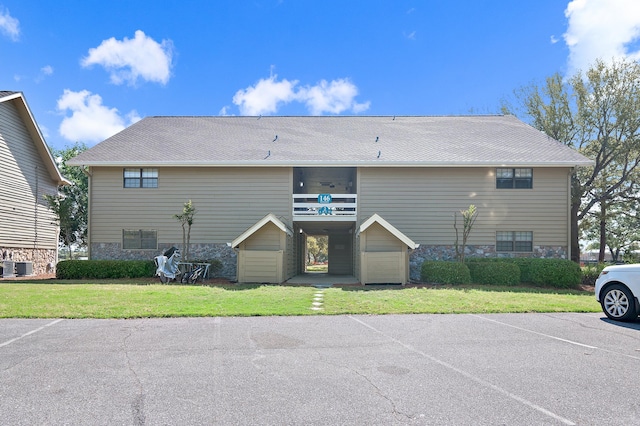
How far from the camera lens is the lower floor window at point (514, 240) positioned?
18.7 m

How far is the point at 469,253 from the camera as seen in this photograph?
1856 cm

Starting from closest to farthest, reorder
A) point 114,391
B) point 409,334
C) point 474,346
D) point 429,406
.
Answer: point 429,406
point 114,391
point 474,346
point 409,334

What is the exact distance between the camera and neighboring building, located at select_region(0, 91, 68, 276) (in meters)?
19.7

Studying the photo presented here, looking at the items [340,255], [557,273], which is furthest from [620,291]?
[340,255]

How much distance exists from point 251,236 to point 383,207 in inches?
225

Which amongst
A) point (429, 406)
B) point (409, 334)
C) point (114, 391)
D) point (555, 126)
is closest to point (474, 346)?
point (409, 334)

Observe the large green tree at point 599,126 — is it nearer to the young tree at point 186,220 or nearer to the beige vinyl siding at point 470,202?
the beige vinyl siding at point 470,202

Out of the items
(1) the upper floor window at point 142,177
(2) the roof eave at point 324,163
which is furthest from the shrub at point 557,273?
(1) the upper floor window at point 142,177

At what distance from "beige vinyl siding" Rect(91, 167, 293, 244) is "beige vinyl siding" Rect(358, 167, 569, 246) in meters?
4.16

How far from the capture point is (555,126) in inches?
955

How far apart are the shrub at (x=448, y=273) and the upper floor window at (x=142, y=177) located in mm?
11980

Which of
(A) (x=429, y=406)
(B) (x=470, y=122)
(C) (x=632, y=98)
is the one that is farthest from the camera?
(B) (x=470, y=122)

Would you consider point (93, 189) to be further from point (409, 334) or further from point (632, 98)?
point (632, 98)

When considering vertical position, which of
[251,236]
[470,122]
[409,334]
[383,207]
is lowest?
[409,334]
